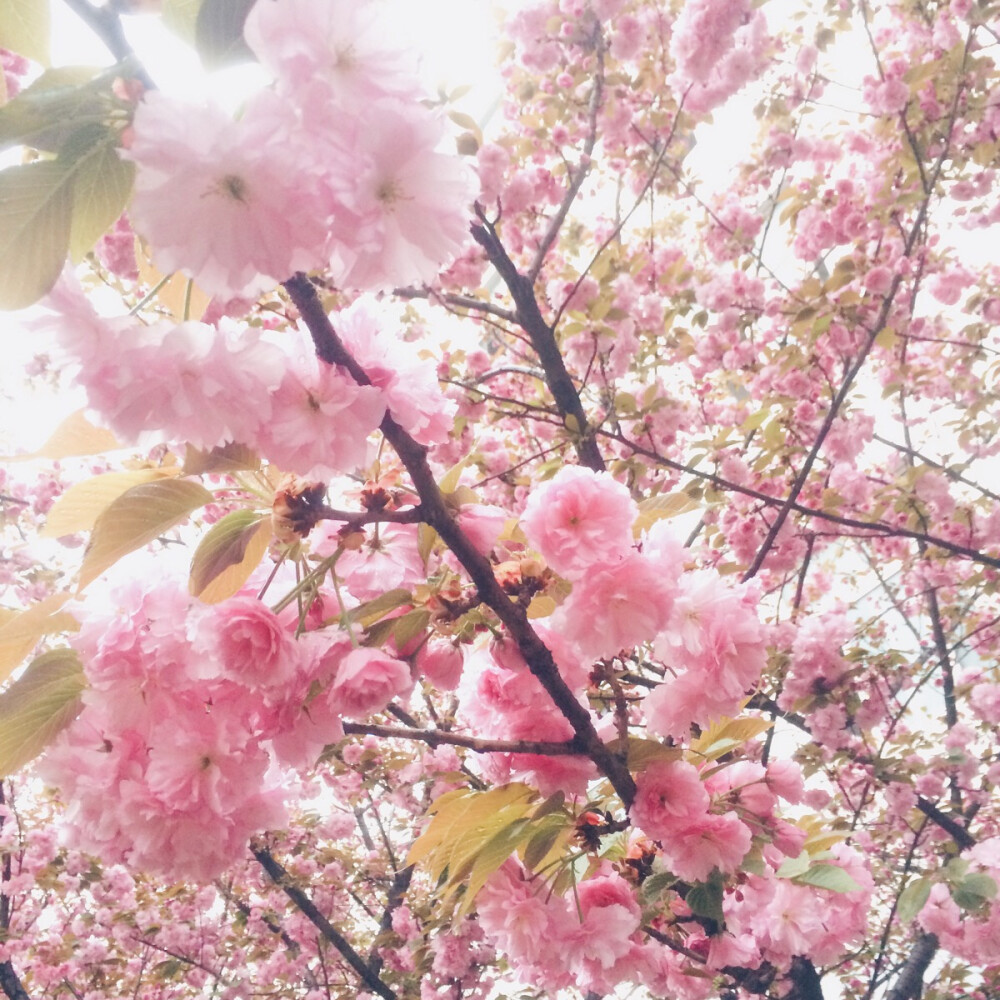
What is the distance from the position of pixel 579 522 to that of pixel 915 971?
262 centimetres

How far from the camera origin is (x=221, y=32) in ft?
1.75

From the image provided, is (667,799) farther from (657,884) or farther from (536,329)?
(536,329)

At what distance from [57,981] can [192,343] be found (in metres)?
4.57

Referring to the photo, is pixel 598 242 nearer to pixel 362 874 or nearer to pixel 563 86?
pixel 563 86

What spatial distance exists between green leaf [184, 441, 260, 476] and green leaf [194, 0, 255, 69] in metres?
0.31

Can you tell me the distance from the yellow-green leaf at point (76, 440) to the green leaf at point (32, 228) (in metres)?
0.17

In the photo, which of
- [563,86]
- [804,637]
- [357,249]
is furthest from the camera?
[563,86]

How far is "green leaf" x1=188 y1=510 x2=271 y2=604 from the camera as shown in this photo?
705 mm

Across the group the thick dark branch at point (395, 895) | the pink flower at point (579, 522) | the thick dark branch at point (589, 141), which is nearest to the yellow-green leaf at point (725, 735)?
the pink flower at point (579, 522)

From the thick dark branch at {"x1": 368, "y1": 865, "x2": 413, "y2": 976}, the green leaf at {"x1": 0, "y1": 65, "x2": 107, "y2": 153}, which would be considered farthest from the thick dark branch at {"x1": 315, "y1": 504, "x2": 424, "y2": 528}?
the thick dark branch at {"x1": 368, "y1": 865, "x2": 413, "y2": 976}

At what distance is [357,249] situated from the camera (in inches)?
20.3

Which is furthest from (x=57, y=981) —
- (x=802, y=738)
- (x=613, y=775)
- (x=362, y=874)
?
(x=613, y=775)

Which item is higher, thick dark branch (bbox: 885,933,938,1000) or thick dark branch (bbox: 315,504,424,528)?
thick dark branch (bbox: 885,933,938,1000)

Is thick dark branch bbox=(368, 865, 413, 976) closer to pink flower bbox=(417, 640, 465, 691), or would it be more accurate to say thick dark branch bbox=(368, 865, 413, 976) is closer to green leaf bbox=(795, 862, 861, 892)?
green leaf bbox=(795, 862, 861, 892)
